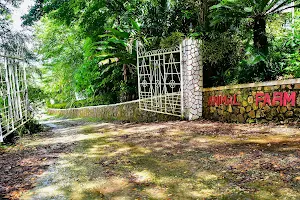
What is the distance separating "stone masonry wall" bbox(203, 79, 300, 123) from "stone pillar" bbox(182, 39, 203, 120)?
0.67 ft

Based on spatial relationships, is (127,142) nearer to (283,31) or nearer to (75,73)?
(283,31)

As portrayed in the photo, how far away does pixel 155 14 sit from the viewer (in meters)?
7.54

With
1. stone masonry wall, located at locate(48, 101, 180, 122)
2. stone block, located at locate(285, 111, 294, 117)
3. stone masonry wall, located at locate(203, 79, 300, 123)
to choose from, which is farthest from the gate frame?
stone block, located at locate(285, 111, 294, 117)

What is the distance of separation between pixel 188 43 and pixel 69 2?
498 centimetres

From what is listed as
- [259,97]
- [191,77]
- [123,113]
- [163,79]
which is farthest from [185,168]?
[123,113]

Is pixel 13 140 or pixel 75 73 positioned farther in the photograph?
pixel 75 73

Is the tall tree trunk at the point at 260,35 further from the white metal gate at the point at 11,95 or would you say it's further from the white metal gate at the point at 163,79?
the white metal gate at the point at 11,95

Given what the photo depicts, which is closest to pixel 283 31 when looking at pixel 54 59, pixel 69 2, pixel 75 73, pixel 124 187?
pixel 124 187

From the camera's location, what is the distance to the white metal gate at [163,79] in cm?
630

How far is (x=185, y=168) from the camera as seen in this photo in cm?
295

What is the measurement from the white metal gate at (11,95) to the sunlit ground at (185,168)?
1691mm

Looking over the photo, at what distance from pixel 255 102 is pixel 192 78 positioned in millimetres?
1556

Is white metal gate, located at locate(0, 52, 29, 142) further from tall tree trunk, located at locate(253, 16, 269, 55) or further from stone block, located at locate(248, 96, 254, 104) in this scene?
tall tree trunk, located at locate(253, 16, 269, 55)

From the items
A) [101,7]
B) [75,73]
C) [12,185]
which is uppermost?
[101,7]
